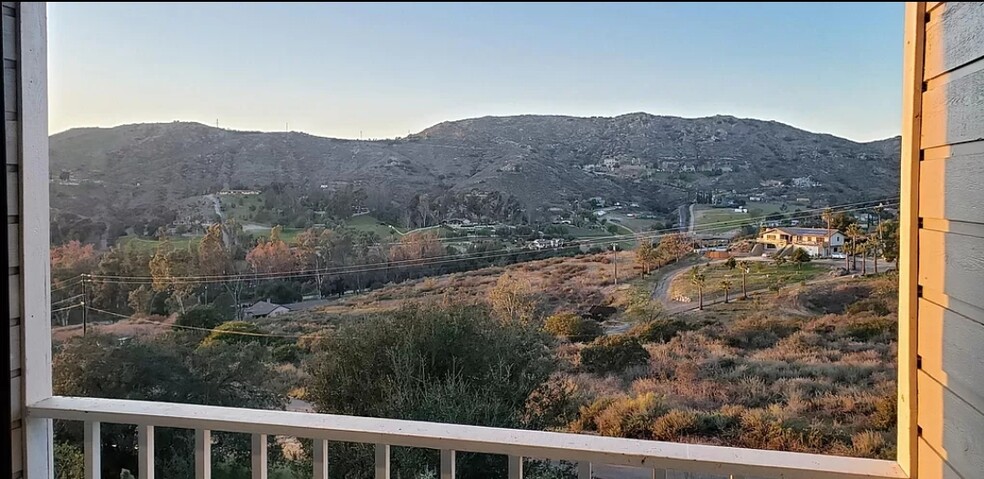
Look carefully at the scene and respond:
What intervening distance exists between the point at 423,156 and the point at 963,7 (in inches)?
50.3

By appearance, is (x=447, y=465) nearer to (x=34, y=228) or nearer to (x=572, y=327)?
(x=572, y=327)

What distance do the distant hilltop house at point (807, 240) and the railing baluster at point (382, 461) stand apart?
1.09 meters

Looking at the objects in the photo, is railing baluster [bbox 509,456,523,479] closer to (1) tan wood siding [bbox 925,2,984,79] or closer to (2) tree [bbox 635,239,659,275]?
(2) tree [bbox 635,239,659,275]

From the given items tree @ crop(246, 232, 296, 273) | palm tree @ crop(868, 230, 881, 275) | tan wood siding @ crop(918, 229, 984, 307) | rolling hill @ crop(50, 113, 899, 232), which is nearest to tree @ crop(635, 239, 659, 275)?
rolling hill @ crop(50, 113, 899, 232)

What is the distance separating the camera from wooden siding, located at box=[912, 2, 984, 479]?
102 cm

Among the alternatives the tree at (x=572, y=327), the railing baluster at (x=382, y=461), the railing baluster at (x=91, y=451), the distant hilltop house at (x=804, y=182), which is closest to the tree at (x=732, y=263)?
the distant hilltop house at (x=804, y=182)

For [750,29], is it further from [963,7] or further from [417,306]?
[417,306]

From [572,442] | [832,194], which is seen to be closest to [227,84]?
[572,442]

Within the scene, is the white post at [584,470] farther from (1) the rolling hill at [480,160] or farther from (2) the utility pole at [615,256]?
(1) the rolling hill at [480,160]

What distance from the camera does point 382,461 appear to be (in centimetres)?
152

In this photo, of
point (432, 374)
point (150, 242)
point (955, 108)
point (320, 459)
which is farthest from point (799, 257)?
point (150, 242)

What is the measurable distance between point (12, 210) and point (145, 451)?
68 cm

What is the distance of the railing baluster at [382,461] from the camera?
152 cm

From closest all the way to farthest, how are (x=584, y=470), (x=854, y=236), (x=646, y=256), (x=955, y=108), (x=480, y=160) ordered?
1. (x=955, y=108)
2. (x=584, y=470)
3. (x=854, y=236)
4. (x=646, y=256)
5. (x=480, y=160)
